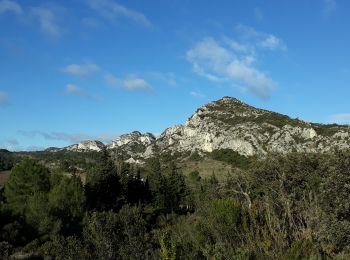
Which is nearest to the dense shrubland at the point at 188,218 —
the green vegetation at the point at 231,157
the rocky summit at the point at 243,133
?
the rocky summit at the point at 243,133

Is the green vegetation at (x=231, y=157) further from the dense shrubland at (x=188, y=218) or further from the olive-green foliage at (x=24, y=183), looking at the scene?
the olive-green foliage at (x=24, y=183)

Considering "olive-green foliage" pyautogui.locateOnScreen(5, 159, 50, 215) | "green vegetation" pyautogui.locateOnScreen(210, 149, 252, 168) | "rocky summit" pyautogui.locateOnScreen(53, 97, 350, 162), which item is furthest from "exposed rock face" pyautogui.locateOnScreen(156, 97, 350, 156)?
"olive-green foliage" pyautogui.locateOnScreen(5, 159, 50, 215)

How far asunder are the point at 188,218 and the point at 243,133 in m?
97.8

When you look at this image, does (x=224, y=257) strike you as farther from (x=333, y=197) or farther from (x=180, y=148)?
(x=180, y=148)

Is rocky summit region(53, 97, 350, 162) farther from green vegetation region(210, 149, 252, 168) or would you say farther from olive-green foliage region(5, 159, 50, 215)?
olive-green foliage region(5, 159, 50, 215)

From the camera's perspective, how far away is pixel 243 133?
14788 centimetres

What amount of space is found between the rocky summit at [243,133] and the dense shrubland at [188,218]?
109 feet

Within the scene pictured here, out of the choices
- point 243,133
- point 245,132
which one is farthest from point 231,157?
point 245,132

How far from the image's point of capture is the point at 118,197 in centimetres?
7231

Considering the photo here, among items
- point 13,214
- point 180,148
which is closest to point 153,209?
point 13,214

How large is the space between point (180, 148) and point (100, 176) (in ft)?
338

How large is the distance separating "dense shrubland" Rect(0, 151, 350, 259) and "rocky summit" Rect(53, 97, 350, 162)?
109ft

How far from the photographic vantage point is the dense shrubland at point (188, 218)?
1941 cm

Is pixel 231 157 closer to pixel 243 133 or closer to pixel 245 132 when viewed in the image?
pixel 243 133
